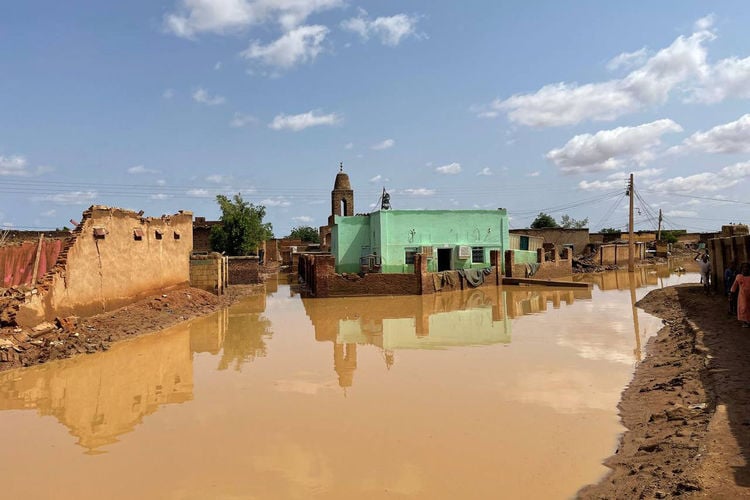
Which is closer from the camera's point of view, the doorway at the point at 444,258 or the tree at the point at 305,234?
the doorway at the point at 444,258

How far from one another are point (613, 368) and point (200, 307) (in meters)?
14.8

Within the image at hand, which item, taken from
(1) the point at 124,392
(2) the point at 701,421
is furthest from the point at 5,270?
(2) the point at 701,421

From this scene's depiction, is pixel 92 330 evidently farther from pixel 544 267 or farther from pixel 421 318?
pixel 544 267

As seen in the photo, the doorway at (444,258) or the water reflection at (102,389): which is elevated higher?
the doorway at (444,258)

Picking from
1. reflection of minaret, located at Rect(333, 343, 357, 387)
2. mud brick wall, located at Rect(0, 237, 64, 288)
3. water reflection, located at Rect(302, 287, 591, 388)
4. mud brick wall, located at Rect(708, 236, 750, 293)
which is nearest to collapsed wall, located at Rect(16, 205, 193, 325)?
mud brick wall, located at Rect(0, 237, 64, 288)

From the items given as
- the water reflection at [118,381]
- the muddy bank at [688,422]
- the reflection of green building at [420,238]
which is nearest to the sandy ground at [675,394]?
the muddy bank at [688,422]

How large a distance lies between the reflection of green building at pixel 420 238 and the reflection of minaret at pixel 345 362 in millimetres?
14973

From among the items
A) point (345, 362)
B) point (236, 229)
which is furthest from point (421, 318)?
point (236, 229)

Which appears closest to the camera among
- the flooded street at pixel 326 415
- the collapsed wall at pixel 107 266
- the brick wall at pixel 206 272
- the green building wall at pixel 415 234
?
the flooded street at pixel 326 415

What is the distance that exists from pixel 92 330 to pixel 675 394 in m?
12.7

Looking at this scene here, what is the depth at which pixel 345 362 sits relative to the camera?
10875 millimetres

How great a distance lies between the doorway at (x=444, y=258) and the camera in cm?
2947

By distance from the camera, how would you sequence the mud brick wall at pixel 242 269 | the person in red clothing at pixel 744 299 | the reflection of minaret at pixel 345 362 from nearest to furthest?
the reflection of minaret at pixel 345 362
the person in red clothing at pixel 744 299
the mud brick wall at pixel 242 269

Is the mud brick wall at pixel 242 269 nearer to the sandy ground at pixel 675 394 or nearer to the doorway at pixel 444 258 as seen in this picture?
the doorway at pixel 444 258
